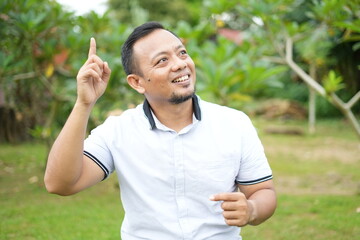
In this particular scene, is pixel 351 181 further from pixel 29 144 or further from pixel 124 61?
pixel 29 144

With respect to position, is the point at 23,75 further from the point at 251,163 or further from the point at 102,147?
the point at 251,163

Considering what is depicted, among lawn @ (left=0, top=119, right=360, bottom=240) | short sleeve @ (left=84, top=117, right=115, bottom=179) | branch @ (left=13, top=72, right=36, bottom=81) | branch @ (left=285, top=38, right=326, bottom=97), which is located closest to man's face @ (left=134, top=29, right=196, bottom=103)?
short sleeve @ (left=84, top=117, right=115, bottom=179)

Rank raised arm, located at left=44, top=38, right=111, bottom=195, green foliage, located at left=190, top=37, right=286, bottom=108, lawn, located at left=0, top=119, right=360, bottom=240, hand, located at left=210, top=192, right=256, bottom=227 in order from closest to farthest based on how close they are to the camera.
→ hand, located at left=210, top=192, right=256, bottom=227 → raised arm, located at left=44, top=38, right=111, bottom=195 → lawn, located at left=0, top=119, right=360, bottom=240 → green foliage, located at left=190, top=37, right=286, bottom=108

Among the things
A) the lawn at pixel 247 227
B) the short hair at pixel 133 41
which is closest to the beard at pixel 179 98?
the short hair at pixel 133 41

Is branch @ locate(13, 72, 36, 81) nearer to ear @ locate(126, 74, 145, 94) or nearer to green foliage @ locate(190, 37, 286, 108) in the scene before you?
green foliage @ locate(190, 37, 286, 108)

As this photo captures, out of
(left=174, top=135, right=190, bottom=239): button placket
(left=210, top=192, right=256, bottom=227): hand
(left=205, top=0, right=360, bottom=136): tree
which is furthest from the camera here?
Answer: (left=205, top=0, right=360, bottom=136): tree

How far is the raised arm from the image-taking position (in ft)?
5.92

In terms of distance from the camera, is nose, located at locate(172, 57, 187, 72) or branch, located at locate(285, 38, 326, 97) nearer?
nose, located at locate(172, 57, 187, 72)

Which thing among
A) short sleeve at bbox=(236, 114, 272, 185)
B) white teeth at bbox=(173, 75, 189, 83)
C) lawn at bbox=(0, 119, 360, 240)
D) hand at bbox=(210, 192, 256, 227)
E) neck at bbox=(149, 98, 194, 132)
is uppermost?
white teeth at bbox=(173, 75, 189, 83)

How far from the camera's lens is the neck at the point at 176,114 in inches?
82.4

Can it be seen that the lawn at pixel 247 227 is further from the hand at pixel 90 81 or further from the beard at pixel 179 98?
the hand at pixel 90 81

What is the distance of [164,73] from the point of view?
80.4 inches

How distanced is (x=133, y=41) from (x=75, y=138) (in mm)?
589

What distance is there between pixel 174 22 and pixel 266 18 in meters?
22.8
